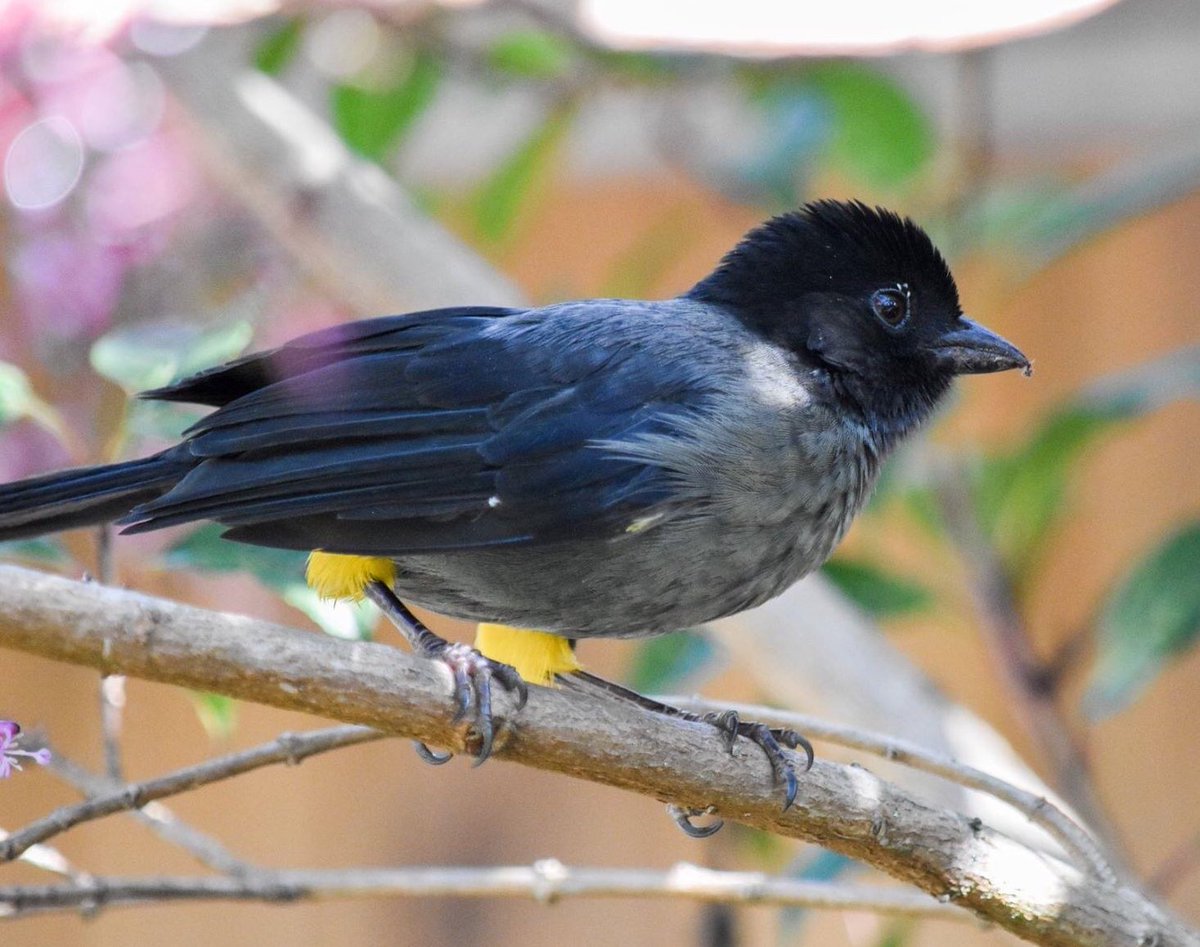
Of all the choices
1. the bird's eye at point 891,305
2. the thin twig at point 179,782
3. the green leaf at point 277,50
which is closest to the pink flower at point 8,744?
the thin twig at point 179,782

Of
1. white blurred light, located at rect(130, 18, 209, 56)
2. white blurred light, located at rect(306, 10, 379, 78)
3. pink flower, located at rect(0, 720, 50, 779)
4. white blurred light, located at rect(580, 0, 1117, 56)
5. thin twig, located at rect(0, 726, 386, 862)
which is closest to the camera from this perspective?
pink flower, located at rect(0, 720, 50, 779)

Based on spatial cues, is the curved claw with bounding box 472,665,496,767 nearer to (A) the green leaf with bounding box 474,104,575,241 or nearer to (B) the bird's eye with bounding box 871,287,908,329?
(B) the bird's eye with bounding box 871,287,908,329

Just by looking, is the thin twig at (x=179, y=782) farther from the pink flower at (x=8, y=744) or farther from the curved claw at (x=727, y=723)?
the curved claw at (x=727, y=723)

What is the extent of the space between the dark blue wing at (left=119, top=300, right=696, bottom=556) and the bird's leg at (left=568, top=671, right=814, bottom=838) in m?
0.24

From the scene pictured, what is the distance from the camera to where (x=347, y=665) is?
1416mm

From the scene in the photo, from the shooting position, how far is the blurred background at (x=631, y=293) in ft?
8.87

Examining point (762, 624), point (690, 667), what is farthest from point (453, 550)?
point (690, 667)

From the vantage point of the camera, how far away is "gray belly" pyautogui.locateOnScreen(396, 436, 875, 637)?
6.44 feet

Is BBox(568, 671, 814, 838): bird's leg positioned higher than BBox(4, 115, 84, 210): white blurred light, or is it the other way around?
BBox(4, 115, 84, 210): white blurred light

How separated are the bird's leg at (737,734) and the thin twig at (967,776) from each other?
45mm

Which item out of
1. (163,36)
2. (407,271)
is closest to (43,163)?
(163,36)

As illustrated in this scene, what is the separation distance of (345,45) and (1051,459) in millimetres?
1891

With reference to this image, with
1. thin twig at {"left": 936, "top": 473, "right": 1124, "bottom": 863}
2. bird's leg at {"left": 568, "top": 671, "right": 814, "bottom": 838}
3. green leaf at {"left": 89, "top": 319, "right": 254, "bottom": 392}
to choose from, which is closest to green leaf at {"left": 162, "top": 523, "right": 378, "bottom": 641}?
green leaf at {"left": 89, "top": 319, "right": 254, "bottom": 392}

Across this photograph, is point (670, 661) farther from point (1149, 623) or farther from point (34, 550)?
point (34, 550)
